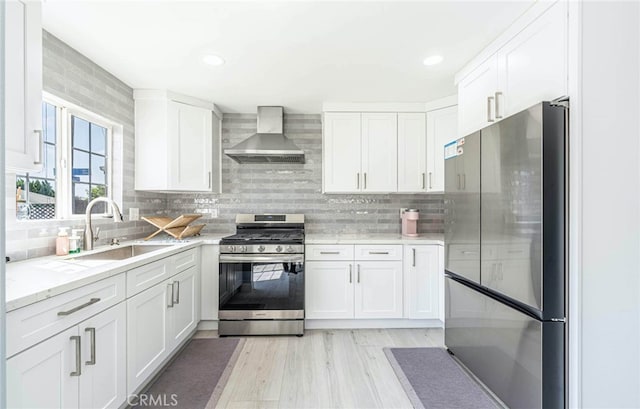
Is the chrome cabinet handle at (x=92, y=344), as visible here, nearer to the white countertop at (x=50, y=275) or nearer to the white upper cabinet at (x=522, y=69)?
the white countertop at (x=50, y=275)

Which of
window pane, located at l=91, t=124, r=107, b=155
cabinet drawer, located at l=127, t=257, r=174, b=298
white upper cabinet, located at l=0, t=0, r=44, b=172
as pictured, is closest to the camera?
white upper cabinet, located at l=0, t=0, r=44, b=172

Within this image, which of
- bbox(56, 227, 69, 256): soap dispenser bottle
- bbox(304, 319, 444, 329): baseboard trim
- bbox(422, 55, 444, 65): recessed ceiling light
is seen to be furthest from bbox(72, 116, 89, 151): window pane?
bbox(422, 55, 444, 65): recessed ceiling light

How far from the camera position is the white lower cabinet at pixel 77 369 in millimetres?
1075

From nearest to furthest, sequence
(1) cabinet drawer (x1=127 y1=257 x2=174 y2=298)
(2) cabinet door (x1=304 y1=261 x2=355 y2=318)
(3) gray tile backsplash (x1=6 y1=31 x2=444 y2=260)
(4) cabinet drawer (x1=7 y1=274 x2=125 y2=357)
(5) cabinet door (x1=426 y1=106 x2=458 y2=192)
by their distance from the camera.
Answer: (4) cabinet drawer (x1=7 y1=274 x2=125 y2=357) → (1) cabinet drawer (x1=127 y1=257 x2=174 y2=298) → (2) cabinet door (x1=304 y1=261 x2=355 y2=318) → (5) cabinet door (x1=426 y1=106 x2=458 y2=192) → (3) gray tile backsplash (x1=6 y1=31 x2=444 y2=260)

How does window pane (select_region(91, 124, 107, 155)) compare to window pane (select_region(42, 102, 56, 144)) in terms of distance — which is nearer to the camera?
window pane (select_region(42, 102, 56, 144))

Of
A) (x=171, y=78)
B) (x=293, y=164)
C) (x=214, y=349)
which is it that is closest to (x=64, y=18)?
(x=171, y=78)

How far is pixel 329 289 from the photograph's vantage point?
9.41 ft

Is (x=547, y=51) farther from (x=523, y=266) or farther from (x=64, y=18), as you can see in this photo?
(x=64, y=18)

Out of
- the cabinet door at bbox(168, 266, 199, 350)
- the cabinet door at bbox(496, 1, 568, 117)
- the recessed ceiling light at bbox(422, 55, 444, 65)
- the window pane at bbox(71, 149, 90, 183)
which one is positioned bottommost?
the cabinet door at bbox(168, 266, 199, 350)

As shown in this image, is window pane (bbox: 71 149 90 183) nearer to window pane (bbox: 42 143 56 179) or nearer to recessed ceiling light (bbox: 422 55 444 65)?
window pane (bbox: 42 143 56 179)

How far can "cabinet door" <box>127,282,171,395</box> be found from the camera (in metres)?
1.73

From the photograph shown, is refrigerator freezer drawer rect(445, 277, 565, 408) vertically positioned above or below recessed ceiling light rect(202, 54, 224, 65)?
below

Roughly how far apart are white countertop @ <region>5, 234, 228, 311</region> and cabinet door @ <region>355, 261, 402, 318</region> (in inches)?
71.6

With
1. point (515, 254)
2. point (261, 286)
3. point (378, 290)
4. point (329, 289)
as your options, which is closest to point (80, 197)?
point (261, 286)
